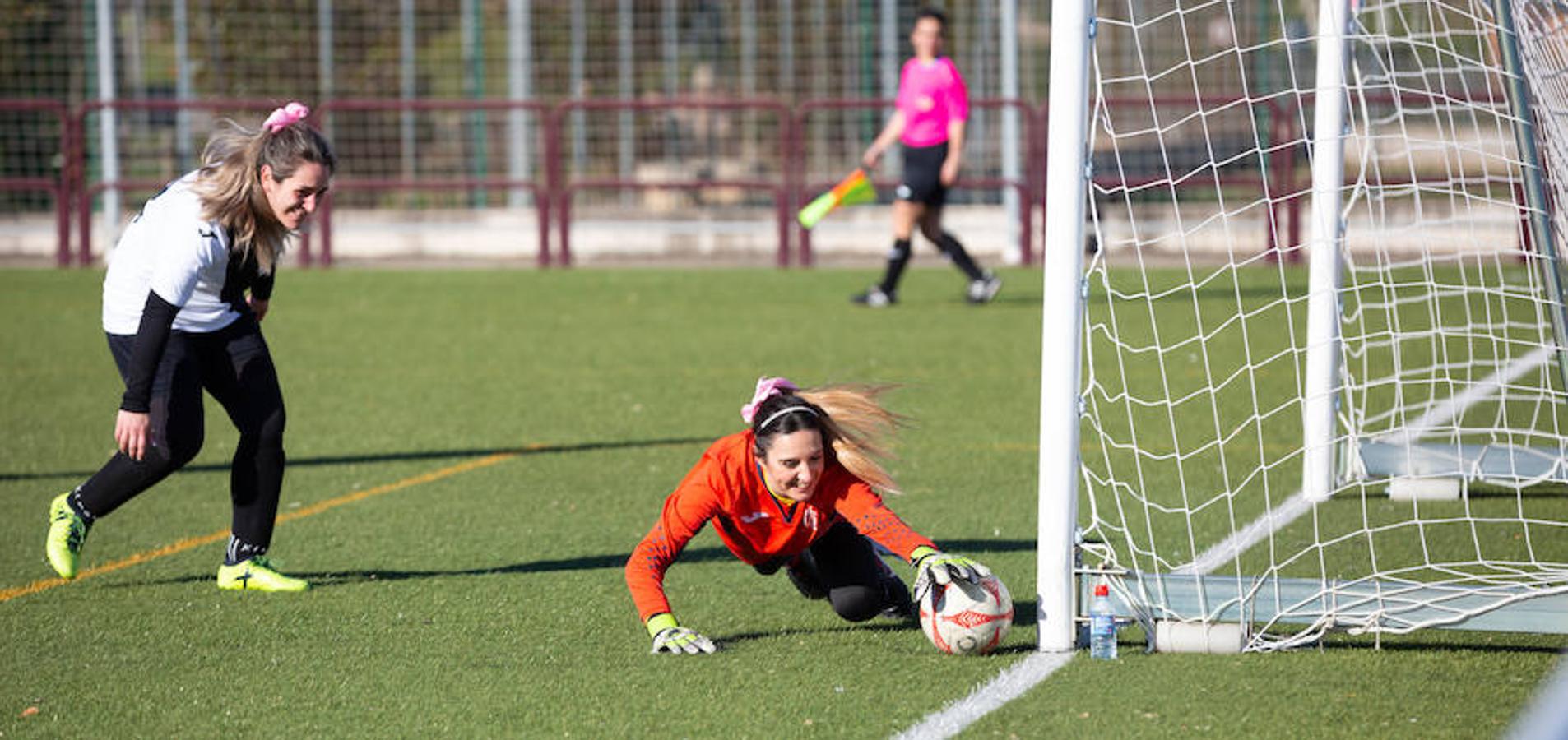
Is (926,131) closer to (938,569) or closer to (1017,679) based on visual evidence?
(938,569)

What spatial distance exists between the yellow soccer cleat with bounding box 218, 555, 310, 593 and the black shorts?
8.50m

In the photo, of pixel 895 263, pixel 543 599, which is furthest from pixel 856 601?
pixel 895 263

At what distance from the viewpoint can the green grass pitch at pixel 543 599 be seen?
13.5 ft

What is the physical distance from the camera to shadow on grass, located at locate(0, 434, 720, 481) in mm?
7773

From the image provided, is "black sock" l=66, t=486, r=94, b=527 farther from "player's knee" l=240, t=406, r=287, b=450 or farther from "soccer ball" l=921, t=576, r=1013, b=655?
"soccer ball" l=921, t=576, r=1013, b=655

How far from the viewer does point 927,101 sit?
13258mm

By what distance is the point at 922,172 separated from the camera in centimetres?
1336

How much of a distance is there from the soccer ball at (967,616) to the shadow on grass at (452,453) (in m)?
3.71

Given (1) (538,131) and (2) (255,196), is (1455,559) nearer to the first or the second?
(2) (255,196)

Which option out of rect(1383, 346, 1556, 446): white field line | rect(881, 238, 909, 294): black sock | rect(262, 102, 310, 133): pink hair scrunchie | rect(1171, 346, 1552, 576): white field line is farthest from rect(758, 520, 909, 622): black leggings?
rect(881, 238, 909, 294): black sock

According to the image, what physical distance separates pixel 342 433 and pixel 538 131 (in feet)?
38.3

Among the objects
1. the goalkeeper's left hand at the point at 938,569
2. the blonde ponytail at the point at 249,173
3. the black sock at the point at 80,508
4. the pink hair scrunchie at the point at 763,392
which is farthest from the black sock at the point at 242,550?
the goalkeeper's left hand at the point at 938,569

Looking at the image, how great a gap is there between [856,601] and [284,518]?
2.73 metres

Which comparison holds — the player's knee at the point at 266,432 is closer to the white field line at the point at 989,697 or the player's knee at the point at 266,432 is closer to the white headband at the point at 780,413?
the white headband at the point at 780,413
